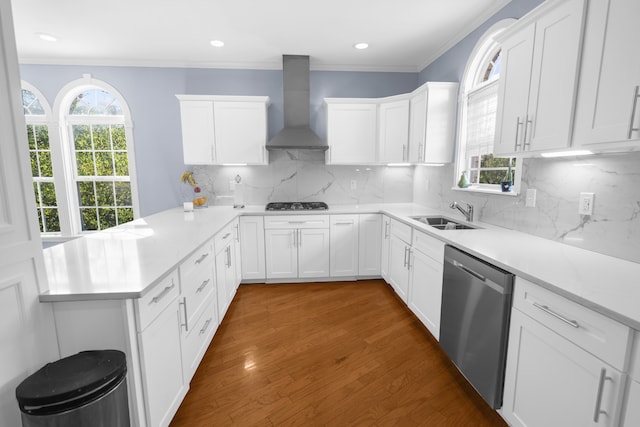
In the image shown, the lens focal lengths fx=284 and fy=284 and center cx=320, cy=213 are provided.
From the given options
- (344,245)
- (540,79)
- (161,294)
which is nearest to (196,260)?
(161,294)

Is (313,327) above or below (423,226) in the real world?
below

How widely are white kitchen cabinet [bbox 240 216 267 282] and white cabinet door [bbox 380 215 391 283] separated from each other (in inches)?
57.2

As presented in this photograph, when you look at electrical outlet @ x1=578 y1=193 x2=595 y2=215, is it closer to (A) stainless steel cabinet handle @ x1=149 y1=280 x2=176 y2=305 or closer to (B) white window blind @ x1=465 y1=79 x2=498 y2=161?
(B) white window blind @ x1=465 y1=79 x2=498 y2=161

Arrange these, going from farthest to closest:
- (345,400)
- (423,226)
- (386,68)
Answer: (386,68) → (423,226) → (345,400)

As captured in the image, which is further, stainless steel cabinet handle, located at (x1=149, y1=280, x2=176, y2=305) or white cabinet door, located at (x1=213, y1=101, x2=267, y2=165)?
white cabinet door, located at (x1=213, y1=101, x2=267, y2=165)

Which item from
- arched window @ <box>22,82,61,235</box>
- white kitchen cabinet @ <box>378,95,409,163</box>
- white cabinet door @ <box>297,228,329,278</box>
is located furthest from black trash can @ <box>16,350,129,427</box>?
arched window @ <box>22,82,61,235</box>

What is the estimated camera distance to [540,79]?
1.62 meters

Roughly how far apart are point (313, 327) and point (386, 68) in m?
3.40

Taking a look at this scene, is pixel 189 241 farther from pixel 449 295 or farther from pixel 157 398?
pixel 449 295

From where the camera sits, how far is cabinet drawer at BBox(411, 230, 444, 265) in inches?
84.6

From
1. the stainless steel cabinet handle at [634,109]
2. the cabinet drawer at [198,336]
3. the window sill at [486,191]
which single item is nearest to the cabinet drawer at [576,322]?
the stainless steel cabinet handle at [634,109]

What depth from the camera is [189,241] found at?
78.6 inches

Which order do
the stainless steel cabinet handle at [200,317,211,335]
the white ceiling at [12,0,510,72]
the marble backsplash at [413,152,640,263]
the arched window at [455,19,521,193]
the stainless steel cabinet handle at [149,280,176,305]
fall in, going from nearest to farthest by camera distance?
the stainless steel cabinet handle at [149,280,176,305]
the marble backsplash at [413,152,640,263]
the stainless steel cabinet handle at [200,317,211,335]
the white ceiling at [12,0,510,72]
the arched window at [455,19,521,193]

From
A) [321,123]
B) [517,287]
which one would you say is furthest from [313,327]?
[321,123]
